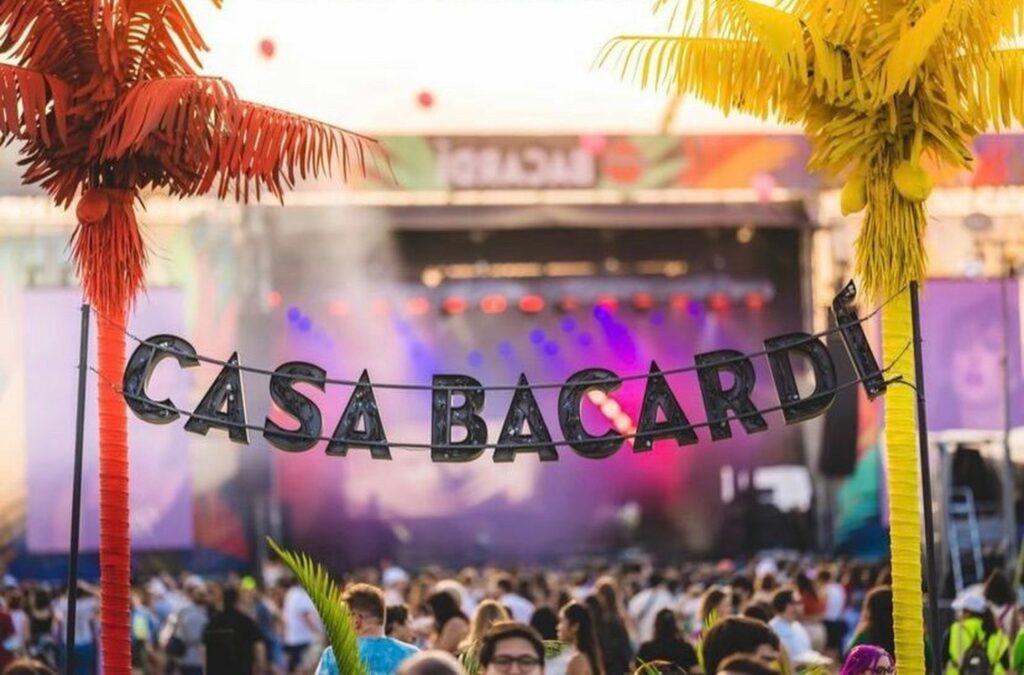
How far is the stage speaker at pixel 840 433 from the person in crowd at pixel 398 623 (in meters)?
18.9

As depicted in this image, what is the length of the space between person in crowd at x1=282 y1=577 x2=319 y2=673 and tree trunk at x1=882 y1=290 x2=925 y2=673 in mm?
12163

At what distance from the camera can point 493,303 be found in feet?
113

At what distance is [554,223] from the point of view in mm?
29375

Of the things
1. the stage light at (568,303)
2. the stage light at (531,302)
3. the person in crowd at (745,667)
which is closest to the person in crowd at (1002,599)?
the person in crowd at (745,667)

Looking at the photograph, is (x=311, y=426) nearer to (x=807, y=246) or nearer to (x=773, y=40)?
(x=773, y=40)

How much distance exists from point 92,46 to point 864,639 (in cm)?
552

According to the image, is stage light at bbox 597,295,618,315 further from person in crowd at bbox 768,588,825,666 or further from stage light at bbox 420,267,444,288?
person in crowd at bbox 768,588,825,666

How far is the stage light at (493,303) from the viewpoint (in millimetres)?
34281

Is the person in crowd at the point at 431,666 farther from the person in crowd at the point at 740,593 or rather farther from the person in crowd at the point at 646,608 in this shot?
the person in crowd at the point at 646,608

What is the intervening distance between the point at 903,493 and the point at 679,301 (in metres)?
23.6

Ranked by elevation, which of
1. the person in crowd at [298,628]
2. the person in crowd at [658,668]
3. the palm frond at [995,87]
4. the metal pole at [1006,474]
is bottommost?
the person in crowd at [298,628]

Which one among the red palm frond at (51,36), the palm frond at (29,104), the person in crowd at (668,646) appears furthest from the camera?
the person in crowd at (668,646)

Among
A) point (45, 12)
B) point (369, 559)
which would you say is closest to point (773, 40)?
point (45, 12)

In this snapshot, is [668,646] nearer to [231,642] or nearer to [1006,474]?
[231,642]
